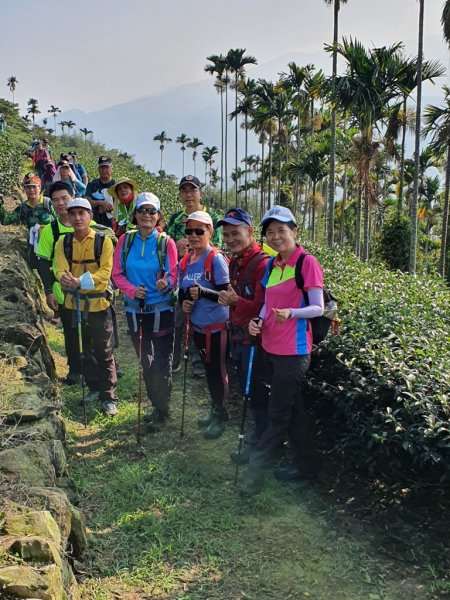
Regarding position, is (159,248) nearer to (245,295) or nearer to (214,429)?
(245,295)

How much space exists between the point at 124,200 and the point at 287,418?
4.01m

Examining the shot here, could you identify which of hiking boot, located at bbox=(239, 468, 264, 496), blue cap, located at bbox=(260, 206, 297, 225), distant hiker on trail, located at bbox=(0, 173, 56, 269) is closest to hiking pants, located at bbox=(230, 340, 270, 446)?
hiking boot, located at bbox=(239, 468, 264, 496)

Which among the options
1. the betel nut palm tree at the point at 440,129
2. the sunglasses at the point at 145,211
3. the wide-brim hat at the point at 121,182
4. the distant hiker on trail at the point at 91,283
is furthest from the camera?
the betel nut palm tree at the point at 440,129

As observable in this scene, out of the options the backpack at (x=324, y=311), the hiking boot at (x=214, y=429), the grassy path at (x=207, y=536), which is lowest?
the grassy path at (x=207, y=536)

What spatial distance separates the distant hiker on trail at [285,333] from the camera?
145 inches

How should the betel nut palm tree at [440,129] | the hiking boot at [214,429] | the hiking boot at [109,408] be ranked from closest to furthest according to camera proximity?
the hiking boot at [214,429] → the hiking boot at [109,408] → the betel nut palm tree at [440,129]

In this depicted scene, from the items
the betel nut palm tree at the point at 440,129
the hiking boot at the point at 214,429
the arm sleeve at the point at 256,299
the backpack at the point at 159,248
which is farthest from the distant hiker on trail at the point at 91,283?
the betel nut palm tree at the point at 440,129

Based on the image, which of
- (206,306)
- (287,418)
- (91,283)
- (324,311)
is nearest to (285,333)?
(324,311)

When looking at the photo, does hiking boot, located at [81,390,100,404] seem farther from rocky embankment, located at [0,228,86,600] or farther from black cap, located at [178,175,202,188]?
black cap, located at [178,175,202,188]

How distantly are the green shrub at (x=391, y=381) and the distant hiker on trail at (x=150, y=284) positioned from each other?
1.54 meters

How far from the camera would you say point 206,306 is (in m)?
4.73

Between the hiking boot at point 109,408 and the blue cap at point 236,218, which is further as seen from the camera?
the hiking boot at point 109,408

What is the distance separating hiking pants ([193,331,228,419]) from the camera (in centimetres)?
480

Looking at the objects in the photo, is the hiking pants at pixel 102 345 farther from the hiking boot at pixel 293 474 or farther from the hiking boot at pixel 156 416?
the hiking boot at pixel 293 474
